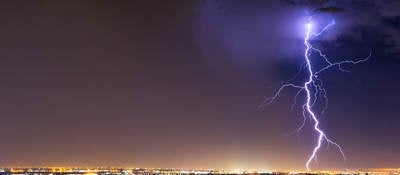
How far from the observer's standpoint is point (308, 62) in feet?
130

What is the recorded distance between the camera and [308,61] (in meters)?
39.8

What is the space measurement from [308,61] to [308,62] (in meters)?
0.11
